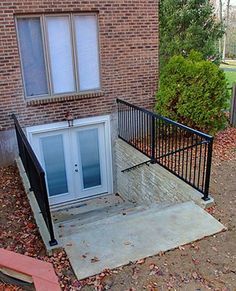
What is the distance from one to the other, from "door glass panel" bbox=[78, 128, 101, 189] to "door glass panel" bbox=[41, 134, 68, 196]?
1.69 feet

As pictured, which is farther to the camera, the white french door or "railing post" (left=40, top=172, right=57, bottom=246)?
the white french door

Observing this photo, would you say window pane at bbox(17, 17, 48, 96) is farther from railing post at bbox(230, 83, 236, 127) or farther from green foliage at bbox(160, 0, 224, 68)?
green foliage at bbox(160, 0, 224, 68)

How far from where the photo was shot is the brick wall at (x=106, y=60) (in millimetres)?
6578

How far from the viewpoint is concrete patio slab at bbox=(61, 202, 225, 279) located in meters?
3.77

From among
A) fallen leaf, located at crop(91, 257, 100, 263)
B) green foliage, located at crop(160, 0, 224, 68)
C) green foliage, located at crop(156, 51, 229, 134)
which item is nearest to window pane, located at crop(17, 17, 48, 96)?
green foliage, located at crop(156, 51, 229, 134)

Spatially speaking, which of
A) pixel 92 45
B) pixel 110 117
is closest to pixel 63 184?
pixel 110 117

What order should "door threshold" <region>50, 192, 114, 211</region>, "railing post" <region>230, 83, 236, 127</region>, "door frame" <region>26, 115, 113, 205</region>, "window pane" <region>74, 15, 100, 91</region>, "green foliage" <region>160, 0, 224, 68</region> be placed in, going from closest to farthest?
"window pane" <region>74, 15, 100, 91</region>
"door frame" <region>26, 115, 113, 205</region>
"door threshold" <region>50, 192, 114, 211</region>
"railing post" <region>230, 83, 236, 127</region>
"green foliage" <region>160, 0, 224, 68</region>

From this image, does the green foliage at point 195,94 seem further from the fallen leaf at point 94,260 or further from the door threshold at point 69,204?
the fallen leaf at point 94,260

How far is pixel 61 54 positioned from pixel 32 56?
643 mm

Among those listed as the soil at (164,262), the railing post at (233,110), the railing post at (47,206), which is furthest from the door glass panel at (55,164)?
the railing post at (233,110)

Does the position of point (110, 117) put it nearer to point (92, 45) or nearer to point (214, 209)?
point (92, 45)

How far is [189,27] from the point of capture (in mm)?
12812

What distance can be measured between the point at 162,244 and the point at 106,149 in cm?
442

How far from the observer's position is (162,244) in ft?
13.3
